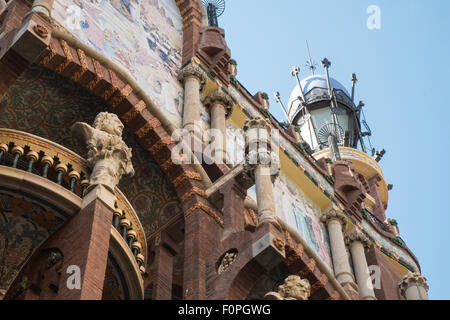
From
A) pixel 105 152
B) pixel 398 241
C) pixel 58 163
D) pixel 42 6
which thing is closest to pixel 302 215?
pixel 398 241

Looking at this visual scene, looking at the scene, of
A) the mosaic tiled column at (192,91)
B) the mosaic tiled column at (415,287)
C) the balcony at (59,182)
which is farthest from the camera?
the mosaic tiled column at (415,287)

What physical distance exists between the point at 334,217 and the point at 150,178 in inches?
225

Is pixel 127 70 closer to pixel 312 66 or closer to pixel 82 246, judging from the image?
pixel 82 246

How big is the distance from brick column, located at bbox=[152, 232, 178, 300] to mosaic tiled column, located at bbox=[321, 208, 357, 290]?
455 cm

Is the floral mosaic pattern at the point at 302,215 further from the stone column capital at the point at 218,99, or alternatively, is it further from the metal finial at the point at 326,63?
the metal finial at the point at 326,63

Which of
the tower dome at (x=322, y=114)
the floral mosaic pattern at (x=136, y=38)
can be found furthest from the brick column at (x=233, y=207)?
the tower dome at (x=322, y=114)

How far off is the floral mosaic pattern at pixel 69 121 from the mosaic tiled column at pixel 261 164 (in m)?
1.63

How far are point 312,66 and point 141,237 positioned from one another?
29.0 meters

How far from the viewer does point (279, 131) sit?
18406 mm

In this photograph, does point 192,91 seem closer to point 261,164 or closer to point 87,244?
point 261,164

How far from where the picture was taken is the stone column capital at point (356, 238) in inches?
703

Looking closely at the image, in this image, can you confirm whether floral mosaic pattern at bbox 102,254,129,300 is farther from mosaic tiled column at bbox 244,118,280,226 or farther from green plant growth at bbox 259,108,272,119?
green plant growth at bbox 259,108,272,119

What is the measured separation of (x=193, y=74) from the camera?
15.4m
